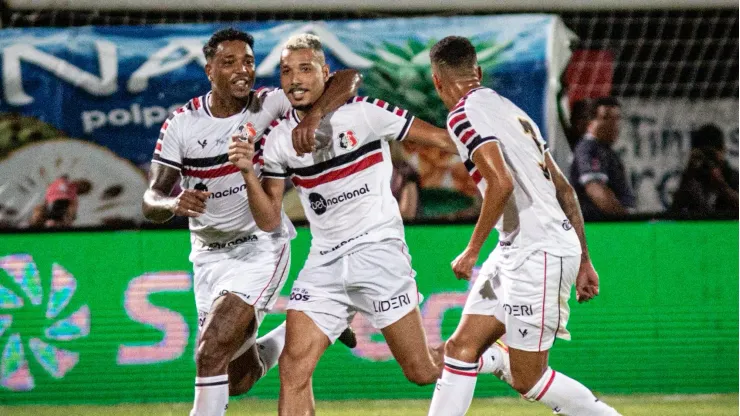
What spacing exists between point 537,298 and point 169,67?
15.2ft

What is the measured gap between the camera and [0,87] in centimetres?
862

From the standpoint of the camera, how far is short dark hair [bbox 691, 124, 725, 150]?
9.69m

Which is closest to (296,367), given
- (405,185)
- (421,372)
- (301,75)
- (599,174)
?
(421,372)

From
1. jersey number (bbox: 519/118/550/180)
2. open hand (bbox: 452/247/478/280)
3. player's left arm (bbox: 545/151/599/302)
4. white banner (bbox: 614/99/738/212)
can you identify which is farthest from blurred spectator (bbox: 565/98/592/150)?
open hand (bbox: 452/247/478/280)

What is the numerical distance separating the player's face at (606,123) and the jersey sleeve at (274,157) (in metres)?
4.11

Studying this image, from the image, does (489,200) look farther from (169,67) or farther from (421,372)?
(169,67)

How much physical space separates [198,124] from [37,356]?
277 cm

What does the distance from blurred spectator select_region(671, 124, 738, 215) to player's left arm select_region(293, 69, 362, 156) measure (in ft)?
14.0

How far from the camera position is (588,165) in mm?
8414

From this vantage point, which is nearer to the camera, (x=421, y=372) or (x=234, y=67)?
(x=421, y=372)

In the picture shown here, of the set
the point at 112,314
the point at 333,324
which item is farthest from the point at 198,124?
the point at 112,314

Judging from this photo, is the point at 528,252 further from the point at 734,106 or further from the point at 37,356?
the point at 734,106

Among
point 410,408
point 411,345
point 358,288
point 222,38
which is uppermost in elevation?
point 222,38

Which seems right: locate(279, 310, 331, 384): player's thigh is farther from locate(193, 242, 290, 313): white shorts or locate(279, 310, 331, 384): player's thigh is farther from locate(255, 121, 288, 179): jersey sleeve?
locate(255, 121, 288, 179): jersey sleeve
